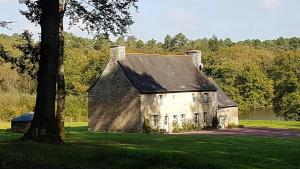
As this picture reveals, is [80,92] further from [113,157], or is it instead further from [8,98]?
[113,157]

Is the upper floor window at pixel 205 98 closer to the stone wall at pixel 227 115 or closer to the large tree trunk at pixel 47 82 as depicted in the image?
the stone wall at pixel 227 115

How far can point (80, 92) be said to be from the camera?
90.6m

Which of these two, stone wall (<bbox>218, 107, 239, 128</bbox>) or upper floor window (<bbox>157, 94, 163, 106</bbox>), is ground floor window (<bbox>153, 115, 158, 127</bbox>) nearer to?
upper floor window (<bbox>157, 94, 163, 106</bbox>)

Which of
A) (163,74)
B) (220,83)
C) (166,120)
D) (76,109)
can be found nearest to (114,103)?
(166,120)

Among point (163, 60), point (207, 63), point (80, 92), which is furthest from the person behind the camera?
point (207, 63)

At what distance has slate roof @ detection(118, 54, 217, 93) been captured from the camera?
178 ft

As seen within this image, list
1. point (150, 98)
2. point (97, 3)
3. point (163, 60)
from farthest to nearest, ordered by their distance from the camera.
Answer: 1. point (163, 60)
2. point (150, 98)
3. point (97, 3)

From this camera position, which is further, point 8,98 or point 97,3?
point 8,98

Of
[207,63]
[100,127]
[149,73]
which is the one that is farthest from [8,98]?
[207,63]

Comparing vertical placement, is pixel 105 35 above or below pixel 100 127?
above

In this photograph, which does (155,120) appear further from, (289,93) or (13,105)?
(289,93)

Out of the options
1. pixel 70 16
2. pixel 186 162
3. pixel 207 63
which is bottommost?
pixel 186 162

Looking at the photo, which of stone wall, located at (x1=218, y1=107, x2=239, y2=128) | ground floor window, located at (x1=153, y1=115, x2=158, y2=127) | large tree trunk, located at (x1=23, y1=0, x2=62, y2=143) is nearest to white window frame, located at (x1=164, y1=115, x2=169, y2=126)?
ground floor window, located at (x1=153, y1=115, x2=158, y2=127)

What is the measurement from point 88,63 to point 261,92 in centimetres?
3828
